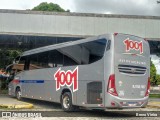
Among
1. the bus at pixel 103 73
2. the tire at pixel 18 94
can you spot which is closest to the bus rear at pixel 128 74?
the bus at pixel 103 73

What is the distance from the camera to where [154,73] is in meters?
72.4

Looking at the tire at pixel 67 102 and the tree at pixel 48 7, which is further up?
the tree at pixel 48 7

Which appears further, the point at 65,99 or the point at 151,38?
the point at 151,38

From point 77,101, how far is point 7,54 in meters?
19.2

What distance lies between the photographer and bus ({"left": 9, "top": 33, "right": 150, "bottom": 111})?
13.6m

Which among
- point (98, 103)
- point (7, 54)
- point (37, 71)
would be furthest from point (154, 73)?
point (98, 103)

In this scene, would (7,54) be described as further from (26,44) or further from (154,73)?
(154,73)

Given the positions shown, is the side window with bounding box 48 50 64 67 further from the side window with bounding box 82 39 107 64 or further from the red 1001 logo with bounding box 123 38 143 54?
the red 1001 logo with bounding box 123 38 143 54

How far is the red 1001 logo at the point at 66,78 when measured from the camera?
15574 mm

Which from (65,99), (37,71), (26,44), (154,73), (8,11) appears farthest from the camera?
(154,73)

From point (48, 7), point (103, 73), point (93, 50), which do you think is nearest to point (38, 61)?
point (93, 50)

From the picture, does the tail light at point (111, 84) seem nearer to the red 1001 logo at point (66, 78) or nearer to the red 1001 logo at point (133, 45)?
the red 1001 logo at point (133, 45)

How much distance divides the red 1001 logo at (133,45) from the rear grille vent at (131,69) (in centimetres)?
70

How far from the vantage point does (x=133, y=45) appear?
1428 centimetres
